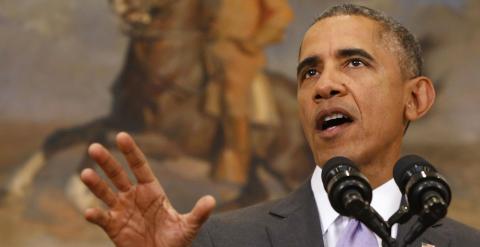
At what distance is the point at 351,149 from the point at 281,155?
15.7 ft

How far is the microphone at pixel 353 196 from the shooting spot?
77.2 inches

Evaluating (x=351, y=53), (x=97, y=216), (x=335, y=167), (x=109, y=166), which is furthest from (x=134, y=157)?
(x=351, y=53)

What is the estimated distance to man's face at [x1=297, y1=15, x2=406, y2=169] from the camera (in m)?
2.86

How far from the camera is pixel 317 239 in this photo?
8.83 feet

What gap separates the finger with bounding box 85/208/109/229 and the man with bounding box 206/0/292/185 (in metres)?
5.27

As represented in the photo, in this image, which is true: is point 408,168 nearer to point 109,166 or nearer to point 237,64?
point 109,166

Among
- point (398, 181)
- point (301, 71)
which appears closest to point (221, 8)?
point (301, 71)

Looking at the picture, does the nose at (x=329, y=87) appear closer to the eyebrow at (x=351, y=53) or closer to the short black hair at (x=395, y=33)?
the eyebrow at (x=351, y=53)

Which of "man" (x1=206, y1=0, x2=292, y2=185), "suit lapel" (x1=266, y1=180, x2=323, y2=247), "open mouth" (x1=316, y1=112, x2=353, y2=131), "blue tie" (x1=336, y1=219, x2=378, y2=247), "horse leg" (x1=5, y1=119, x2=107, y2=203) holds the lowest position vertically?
"horse leg" (x1=5, y1=119, x2=107, y2=203)

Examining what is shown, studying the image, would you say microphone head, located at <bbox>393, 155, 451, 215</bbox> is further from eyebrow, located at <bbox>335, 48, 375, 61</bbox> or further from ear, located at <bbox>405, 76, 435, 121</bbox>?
ear, located at <bbox>405, 76, 435, 121</bbox>

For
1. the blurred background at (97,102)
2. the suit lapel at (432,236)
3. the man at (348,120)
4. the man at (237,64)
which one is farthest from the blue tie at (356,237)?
the man at (237,64)

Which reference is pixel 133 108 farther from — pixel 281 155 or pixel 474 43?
pixel 474 43

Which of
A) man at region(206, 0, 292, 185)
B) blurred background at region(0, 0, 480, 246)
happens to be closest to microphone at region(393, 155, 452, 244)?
blurred background at region(0, 0, 480, 246)

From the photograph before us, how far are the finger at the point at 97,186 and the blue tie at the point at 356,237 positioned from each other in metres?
0.80
